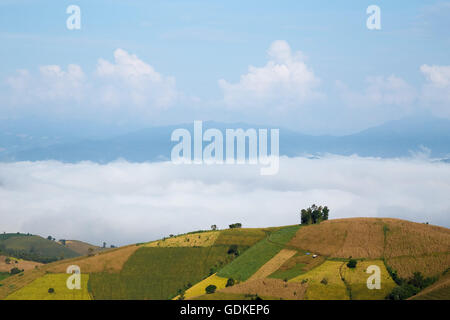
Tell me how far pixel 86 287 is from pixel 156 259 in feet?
91.6

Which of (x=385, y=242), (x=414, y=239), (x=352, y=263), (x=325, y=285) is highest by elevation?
(x=414, y=239)

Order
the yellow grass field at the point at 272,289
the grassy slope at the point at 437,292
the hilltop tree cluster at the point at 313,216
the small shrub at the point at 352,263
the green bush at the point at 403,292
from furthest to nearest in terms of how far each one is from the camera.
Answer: the hilltop tree cluster at the point at 313,216
the small shrub at the point at 352,263
the yellow grass field at the point at 272,289
the green bush at the point at 403,292
the grassy slope at the point at 437,292

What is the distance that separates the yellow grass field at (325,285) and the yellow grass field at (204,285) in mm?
23834

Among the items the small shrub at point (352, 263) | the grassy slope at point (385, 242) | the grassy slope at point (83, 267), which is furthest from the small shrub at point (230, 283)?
the grassy slope at point (83, 267)

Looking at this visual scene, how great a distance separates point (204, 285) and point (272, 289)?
28824mm

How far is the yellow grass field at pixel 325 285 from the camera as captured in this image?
12619cm

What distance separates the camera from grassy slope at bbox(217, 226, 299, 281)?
15925 centimetres

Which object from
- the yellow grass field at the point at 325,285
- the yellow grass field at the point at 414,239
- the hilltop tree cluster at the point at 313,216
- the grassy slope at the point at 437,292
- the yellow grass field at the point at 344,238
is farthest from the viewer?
the hilltop tree cluster at the point at 313,216

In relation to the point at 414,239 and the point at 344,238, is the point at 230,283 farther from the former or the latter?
the point at 414,239

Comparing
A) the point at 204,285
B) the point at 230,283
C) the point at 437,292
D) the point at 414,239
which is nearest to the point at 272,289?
the point at 230,283

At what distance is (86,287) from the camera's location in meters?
169

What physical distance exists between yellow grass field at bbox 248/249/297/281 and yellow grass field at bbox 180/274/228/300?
8880 mm

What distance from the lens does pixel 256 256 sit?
560 ft

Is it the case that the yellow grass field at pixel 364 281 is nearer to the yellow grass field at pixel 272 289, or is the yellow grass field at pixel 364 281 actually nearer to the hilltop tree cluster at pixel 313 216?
the yellow grass field at pixel 272 289
